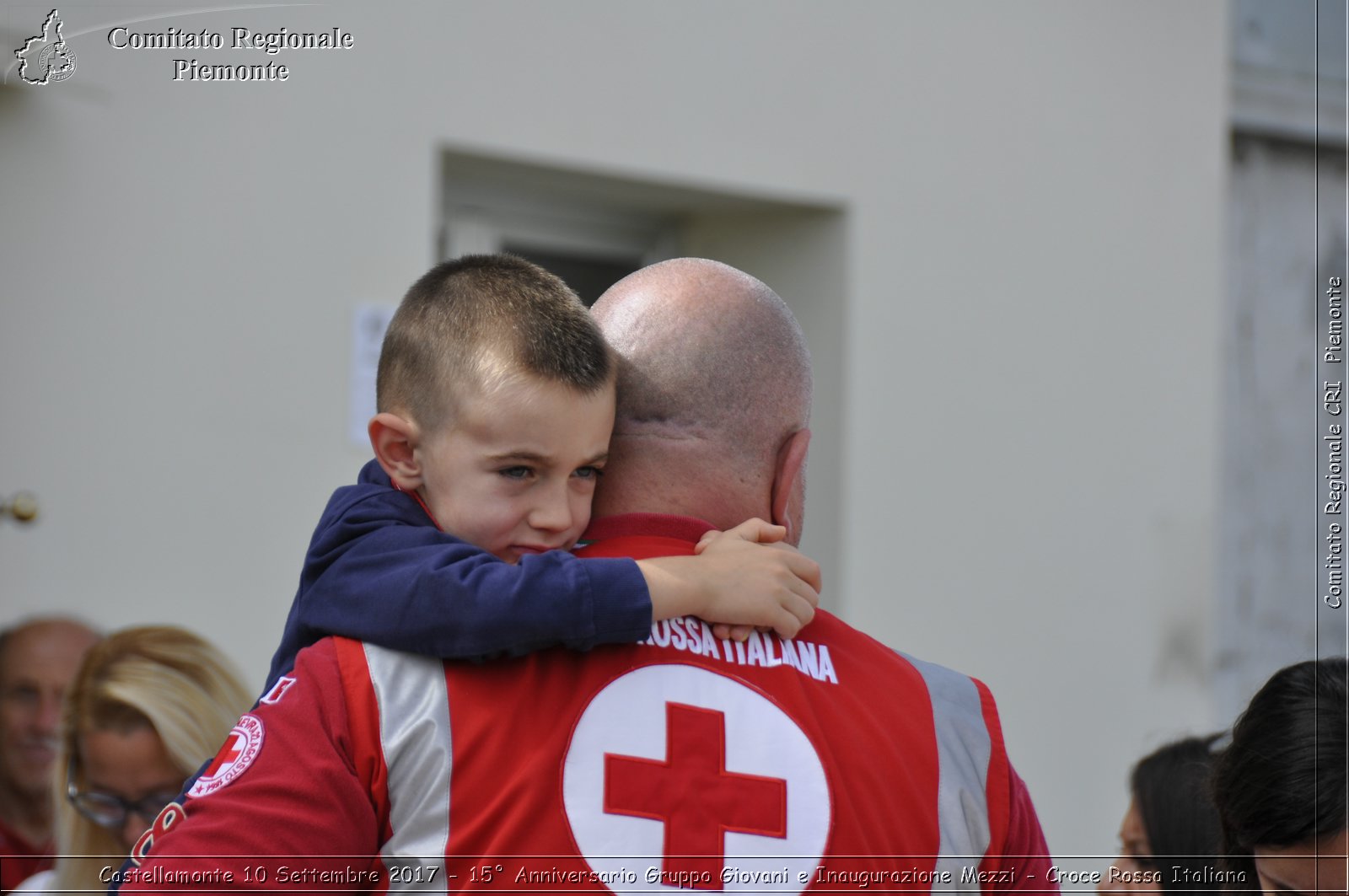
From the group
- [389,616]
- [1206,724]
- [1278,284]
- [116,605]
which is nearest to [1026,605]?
[1206,724]

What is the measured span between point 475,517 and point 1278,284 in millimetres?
4623

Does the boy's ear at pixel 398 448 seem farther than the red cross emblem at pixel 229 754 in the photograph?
Yes

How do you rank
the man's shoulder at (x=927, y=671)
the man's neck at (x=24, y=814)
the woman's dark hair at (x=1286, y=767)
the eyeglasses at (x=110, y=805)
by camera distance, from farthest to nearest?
the man's neck at (x=24, y=814) < the eyeglasses at (x=110, y=805) < the woman's dark hair at (x=1286, y=767) < the man's shoulder at (x=927, y=671)

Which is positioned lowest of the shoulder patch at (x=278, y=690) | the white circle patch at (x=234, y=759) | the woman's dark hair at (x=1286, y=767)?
the woman's dark hair at (x=1286, y=767)

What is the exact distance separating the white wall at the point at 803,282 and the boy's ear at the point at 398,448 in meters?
2.07

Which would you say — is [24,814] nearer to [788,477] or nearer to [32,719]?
[32,719]

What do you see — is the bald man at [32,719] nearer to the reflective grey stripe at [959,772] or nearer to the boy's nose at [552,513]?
the boy's nose at [552,513]

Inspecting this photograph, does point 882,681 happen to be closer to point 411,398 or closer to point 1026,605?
point 411,398

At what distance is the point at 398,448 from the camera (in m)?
1.90

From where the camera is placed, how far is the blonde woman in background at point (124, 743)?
9.78 feet

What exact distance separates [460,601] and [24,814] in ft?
8.31

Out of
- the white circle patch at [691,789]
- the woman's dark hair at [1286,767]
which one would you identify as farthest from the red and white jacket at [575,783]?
the woman's dark hair at [1286,767]

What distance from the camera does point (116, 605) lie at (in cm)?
367

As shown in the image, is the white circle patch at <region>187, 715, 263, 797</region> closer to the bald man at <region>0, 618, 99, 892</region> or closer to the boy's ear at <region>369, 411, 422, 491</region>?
the boy's ear at <region>369, 411, 422, 491</region>
